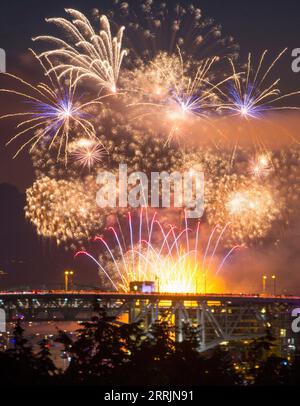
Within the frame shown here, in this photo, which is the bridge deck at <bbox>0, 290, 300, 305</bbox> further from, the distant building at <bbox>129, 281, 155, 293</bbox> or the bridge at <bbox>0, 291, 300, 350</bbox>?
the distant building at <bbox>129, 281, 155, 293</bbox>

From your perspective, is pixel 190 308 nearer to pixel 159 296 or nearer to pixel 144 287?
pixel 144 287

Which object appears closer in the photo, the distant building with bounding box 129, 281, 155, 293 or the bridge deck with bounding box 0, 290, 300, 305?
the bridge deck with bounding box 0, 290, 300, 305

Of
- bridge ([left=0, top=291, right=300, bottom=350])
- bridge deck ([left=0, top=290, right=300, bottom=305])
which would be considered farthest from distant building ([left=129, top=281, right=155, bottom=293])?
bridge deck ([left=0, top=290, right=300, bottom=305])

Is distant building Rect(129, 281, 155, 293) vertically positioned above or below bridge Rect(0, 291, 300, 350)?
above

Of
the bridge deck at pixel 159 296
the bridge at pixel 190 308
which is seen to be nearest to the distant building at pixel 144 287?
the bridge at pixel 190 308

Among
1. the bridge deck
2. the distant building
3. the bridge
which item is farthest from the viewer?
the distant building

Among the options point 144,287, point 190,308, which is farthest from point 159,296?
point 190,308

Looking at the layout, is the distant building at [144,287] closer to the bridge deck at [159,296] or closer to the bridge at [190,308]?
the bridge at [190,308]
